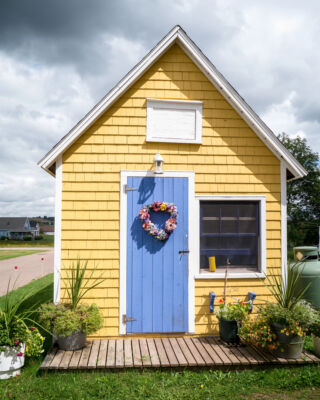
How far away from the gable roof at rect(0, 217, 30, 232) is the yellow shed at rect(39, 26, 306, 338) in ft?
244

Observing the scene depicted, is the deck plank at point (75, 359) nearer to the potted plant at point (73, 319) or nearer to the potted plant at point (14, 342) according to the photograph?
the potted plant at point (73, 319)

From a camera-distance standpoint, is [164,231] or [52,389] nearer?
[52,389]

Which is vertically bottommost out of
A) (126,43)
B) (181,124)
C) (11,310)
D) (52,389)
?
(52,389)

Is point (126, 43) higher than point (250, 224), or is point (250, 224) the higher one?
point (126, 43)

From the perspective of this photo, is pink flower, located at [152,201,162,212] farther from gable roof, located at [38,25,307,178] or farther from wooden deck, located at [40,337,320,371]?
wooden deck, located at [40,337,320,371]

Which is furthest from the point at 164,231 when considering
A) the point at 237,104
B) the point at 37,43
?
the point at 37,43

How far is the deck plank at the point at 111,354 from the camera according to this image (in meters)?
3.91

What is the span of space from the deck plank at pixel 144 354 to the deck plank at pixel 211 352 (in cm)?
84

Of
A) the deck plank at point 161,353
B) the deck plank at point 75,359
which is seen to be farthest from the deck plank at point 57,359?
the deck plank at point 161,353

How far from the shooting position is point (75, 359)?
13.2 feet

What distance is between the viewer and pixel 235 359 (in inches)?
160

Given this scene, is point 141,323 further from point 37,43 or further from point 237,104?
point 37,43

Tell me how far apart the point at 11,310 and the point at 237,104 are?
4421mm

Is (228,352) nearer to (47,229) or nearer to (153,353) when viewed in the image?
(153,353)
